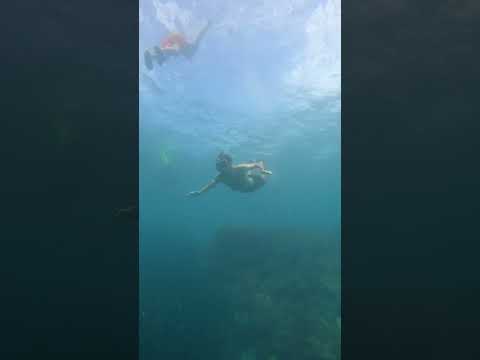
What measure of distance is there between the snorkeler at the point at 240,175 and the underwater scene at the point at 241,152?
0.20 ft

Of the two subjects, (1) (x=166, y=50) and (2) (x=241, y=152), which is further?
(2) (x=241, y=152)

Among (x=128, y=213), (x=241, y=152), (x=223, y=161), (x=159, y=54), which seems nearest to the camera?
(x=128, y=213)

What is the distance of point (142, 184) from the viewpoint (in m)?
44.6

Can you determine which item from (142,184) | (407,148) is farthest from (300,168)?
(407,148)

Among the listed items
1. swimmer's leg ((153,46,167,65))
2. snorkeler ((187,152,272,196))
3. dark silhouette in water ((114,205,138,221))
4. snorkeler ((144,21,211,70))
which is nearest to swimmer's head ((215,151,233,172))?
snorkeler ((187,152,272,196))

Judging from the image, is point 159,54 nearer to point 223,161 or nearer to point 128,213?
point 223,161

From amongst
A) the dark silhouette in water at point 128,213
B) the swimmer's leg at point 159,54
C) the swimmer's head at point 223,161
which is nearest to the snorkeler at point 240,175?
the swimmer's head at point 223,161

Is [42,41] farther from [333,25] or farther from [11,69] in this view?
[333,25]

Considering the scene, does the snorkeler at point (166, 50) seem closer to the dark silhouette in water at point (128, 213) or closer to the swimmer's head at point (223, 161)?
the swimmer's head at point (223, 161)

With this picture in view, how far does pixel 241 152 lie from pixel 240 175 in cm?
2138

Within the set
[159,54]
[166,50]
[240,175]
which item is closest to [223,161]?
[240,175]

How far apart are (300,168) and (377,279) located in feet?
145

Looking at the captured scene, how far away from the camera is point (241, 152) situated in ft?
115

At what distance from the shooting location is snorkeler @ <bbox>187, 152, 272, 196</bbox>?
12.9m
